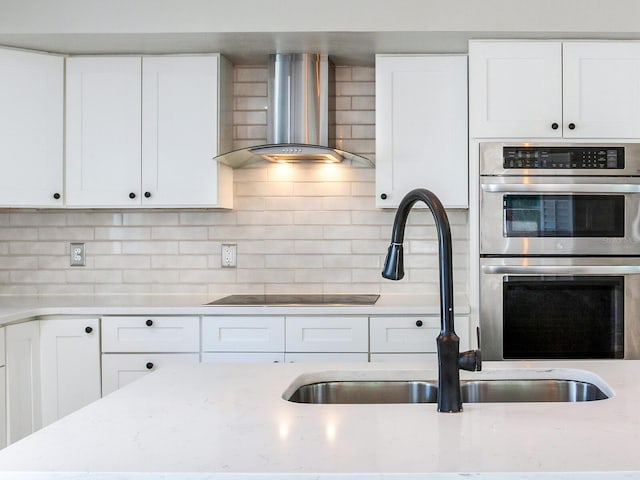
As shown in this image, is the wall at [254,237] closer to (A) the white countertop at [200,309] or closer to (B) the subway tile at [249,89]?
(B) the subway tile at [249,89]

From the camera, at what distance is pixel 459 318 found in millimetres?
2939

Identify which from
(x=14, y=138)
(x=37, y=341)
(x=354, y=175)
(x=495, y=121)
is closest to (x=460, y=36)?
(x=495, y=121)

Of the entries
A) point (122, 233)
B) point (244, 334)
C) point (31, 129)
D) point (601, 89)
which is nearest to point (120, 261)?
point (122, 233)

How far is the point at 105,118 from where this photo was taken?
3.18m

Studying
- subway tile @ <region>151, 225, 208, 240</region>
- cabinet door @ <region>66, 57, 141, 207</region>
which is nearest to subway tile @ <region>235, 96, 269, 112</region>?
cabinet door @ <region>66, 57, 141, 207</region>

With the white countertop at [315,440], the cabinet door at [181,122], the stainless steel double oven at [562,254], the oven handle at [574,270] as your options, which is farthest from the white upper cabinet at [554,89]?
the white countertop at [315,440]

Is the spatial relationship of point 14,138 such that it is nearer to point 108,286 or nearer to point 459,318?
point 108,286

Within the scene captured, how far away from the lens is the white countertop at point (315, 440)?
2.98 ft

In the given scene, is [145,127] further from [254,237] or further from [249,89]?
[254,237]

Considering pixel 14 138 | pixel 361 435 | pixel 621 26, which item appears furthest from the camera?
pixel 14 138

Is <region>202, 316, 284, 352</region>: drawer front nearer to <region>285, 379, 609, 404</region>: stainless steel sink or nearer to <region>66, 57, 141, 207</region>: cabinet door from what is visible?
<region>66, 57, 141, 207</region>: cabinet door

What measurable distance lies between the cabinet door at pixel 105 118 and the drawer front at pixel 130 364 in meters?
0.82

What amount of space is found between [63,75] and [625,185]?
9.36 ft

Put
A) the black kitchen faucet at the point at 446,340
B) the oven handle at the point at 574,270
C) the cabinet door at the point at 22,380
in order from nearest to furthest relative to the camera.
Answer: the black kitchen faucet at the point at 446,340
the cabinet door at the point at 22,380
the oven handle at the point at 574,270
